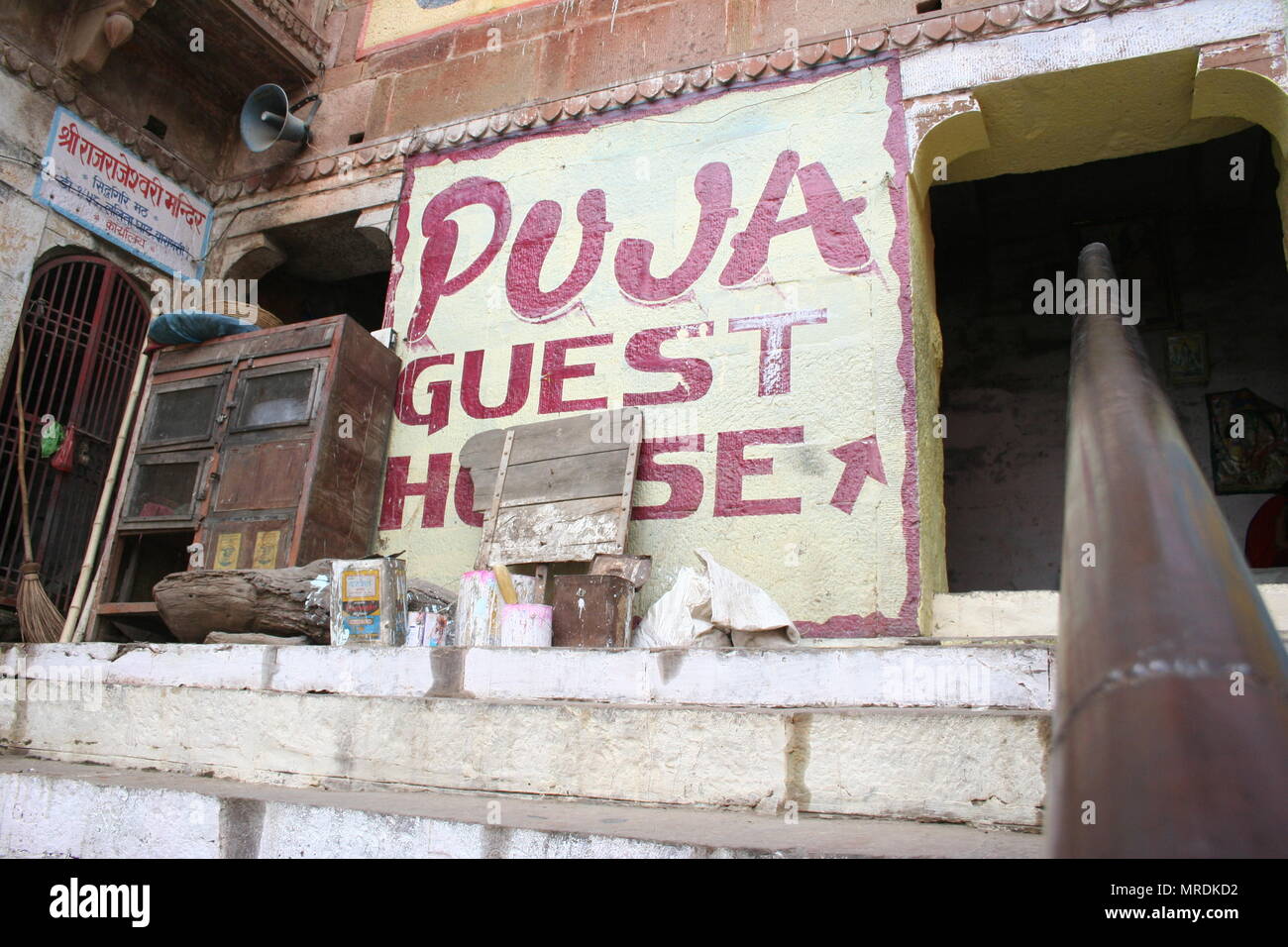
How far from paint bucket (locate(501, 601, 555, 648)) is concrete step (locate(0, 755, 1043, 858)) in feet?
3.03

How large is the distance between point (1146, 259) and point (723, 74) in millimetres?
4205

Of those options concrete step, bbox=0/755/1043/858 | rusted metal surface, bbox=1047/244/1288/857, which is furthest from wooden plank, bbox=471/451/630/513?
rusted metal surface, bbox=1047/244/1288/857

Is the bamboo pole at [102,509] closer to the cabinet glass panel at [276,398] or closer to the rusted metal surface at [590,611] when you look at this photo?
the cabinet glass panel at [276,398]

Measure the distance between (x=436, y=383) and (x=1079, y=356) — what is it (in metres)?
5.17

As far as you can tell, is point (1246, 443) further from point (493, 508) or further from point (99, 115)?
point (99, 115)

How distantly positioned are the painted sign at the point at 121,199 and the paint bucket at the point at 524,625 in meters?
4.55

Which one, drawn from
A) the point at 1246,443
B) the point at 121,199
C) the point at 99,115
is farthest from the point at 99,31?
the point at 1246,443

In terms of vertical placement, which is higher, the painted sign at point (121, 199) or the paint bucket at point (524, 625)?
the painted sign at point (121, 199)

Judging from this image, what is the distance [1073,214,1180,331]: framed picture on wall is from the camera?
823cm

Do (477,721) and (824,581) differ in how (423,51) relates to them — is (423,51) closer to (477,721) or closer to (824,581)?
(824,581)

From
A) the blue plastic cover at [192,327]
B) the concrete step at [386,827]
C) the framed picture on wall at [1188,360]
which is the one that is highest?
the framed picture on wall at [1188,360]

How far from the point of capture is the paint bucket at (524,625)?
14.0 ft

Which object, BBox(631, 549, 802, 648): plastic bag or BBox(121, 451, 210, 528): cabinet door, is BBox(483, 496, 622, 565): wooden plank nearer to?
BBox(631, 549, 802, 648): plastic bag

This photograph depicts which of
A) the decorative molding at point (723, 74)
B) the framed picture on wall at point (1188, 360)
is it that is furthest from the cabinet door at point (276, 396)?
the framed picture on wall at point (1188, 360)
